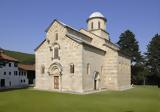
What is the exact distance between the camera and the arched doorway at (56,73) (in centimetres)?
3718

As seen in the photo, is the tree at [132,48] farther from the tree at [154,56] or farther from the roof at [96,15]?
the roof at [96,15]

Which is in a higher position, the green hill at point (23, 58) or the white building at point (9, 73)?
the green hill at point (23, 58)

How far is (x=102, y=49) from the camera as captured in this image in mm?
43531

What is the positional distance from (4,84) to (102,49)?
999 inches

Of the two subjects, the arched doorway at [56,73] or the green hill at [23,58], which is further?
the green hill at [23,58]

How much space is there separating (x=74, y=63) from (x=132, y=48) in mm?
37970

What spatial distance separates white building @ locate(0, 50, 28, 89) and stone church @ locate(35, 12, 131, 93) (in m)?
15.0

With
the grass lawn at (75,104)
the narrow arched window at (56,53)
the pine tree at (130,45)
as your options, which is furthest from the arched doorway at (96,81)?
the pine tree at (130,45)

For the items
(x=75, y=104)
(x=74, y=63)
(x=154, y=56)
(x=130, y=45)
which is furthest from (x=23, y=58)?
(x=75, y=104)

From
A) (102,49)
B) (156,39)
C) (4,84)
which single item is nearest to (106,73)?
(102,49)

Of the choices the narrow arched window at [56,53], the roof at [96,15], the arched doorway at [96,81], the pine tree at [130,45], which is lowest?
the arched doorway at [96,81]

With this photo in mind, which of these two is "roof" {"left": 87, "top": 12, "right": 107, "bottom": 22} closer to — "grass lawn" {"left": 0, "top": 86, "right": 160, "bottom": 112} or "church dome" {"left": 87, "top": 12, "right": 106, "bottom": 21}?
"church dome" {"left": 87, "top": 12, "right": 106, "bottom": 21}

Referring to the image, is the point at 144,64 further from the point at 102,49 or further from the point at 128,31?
the point at 102,49

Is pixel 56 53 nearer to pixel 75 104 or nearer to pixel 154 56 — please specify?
pixel 75 104
